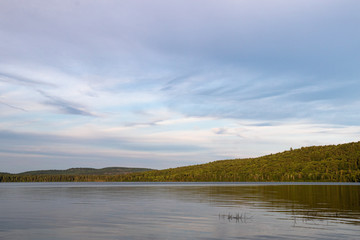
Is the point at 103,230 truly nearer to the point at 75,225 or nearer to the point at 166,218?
the point at 75,225

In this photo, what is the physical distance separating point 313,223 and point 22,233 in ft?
79.2

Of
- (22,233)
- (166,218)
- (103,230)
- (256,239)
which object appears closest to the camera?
(256,239)

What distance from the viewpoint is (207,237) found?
84.5 feet

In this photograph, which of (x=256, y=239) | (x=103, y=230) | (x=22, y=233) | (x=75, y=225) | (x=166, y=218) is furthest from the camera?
(x=166, y=218)

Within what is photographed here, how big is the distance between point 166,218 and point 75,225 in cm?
935

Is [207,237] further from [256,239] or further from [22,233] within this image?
[22,233]

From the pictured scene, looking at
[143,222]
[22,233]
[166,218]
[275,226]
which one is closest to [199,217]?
[166,218]

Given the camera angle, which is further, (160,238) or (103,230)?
(103,230)

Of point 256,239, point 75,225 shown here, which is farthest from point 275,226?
point 75,225

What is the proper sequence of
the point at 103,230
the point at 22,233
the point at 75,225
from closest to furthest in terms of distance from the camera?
the point at 22,233, the point at 103,230, the point at 75,225

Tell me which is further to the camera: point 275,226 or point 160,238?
point 275,226

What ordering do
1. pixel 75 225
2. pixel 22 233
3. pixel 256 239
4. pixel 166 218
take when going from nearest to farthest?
1. pixel 256 239
2. pixel 22 233
3. pixel 75 225
4. pixel 166 218

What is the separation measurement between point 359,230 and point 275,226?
636cm

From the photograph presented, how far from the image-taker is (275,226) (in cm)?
3072
